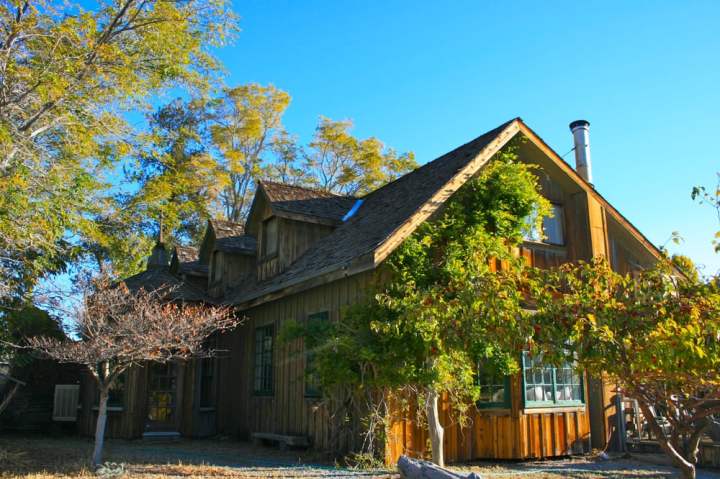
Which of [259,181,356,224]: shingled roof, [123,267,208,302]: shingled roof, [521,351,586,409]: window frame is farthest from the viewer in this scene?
[123,267,208,302]: shingled roof

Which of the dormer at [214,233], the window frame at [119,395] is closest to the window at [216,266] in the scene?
the dormer at [214,233]

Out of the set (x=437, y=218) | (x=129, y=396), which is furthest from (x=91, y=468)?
(x=437, y=218)

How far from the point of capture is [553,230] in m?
13.5

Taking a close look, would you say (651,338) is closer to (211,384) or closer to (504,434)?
(504,434)

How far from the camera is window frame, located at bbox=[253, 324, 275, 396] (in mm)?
13945

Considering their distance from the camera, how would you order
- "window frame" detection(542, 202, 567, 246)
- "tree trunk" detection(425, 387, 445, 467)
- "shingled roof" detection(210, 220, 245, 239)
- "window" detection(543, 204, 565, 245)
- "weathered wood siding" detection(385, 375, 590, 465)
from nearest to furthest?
"tree trunk" detection(425, 387, 445, 467) < "weathered wood siding" detection(385, 375, 590, 465) < "window" detection(543, 204, 565, 245) < "window frame" detection(542, 202, 567, 246) < "shingled roof" detection(210, 220, 245, 239)

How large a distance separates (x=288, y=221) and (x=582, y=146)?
306 inches

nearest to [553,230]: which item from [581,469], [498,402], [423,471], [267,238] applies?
[498,402]

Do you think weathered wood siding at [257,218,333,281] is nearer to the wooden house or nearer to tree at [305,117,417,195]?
the wooden house

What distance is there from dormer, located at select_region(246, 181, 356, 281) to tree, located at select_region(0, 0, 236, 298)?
381 cm

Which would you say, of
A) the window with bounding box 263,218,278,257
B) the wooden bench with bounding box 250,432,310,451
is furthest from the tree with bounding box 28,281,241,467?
the window with bounding box 263,218,278,257

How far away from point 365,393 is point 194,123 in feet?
79.4

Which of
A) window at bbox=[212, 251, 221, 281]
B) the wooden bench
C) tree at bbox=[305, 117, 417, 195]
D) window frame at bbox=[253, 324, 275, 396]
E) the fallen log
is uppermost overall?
tree at bbox=[305, 117, 417, 195]

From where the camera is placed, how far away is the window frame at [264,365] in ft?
45.8
